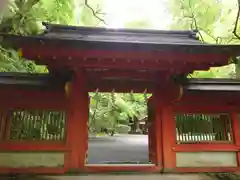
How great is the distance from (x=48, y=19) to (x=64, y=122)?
6.76 meters

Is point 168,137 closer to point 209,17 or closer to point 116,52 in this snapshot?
point 116,52

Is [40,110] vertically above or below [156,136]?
above

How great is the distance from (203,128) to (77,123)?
3.28 m

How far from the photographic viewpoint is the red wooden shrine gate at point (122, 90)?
18.1 feet

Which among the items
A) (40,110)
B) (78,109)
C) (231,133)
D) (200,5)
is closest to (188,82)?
(231,133)

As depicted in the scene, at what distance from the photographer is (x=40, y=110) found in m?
6.00

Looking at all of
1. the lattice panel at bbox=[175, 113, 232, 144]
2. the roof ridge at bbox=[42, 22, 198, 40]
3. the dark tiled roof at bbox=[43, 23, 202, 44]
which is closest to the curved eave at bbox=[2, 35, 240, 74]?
the dark tiled roof at bbox=[43, 23, 202, 44]

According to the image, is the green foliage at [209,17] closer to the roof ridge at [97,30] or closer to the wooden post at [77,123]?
the roof ridge at [97,30]

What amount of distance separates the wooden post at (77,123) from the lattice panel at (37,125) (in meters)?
0.26

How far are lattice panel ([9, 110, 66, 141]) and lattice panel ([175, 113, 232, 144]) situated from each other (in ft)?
9.88

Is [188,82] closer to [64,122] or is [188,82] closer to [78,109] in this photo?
[78,109]

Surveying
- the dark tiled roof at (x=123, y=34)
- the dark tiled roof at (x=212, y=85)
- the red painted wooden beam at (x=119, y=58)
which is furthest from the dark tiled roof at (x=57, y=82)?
the dark tiled roof at (x=123, y=34)

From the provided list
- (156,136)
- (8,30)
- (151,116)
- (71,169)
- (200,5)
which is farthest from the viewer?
(200,5)

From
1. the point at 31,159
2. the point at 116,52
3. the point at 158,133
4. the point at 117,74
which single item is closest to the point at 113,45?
the point at 116,52
